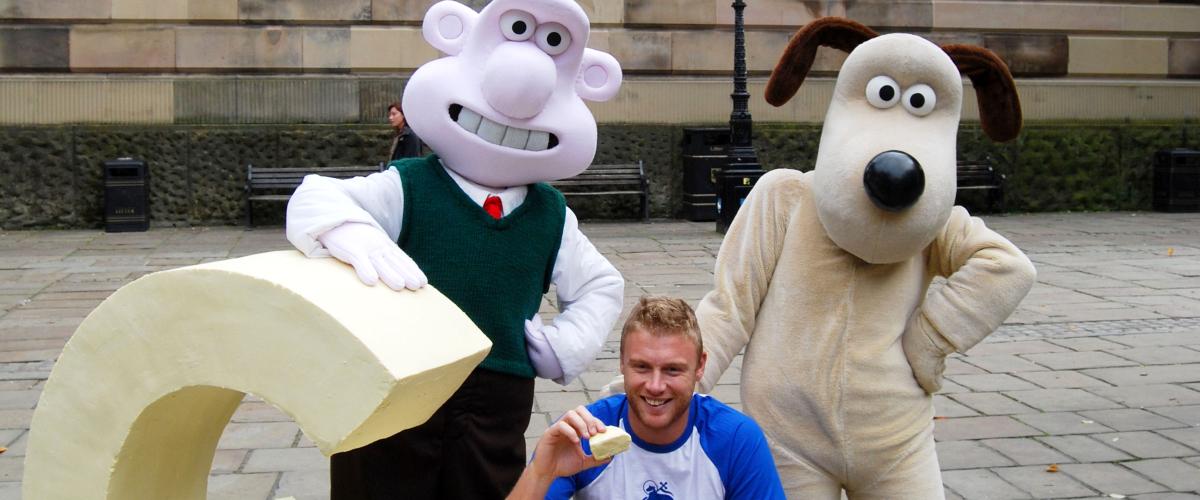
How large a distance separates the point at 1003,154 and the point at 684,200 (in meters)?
4.05

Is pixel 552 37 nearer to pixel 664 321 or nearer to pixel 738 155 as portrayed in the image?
pixel 664 321

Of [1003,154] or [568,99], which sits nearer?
[568,99]

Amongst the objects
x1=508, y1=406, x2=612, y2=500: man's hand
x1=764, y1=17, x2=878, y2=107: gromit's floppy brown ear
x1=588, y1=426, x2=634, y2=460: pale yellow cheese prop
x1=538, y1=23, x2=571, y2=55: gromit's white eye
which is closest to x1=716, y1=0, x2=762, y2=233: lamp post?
x1=764, y1=17, x2=878, y2=107: gromit's floppy brown ear

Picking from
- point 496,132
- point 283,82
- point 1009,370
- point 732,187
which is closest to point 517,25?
point 496,132

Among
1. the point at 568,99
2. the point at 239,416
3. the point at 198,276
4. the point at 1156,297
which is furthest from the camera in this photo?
the point at 1156,297

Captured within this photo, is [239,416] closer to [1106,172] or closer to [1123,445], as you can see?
[1123,445]

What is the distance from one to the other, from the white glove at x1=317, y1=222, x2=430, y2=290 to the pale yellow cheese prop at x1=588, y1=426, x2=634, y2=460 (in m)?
0.64

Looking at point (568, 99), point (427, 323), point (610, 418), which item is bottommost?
point (610, 418)

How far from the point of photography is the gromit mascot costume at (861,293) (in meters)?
3.57

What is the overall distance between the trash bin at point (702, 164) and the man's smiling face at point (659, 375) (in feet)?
40.2

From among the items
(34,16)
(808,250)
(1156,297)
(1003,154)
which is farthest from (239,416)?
(1003,154)

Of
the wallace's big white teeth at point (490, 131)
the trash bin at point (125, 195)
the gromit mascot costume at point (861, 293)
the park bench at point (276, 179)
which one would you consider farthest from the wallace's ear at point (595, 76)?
the trash bin at point (125, 195)

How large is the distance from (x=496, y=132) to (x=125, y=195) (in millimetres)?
A: 11593

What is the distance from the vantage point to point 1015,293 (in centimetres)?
366
